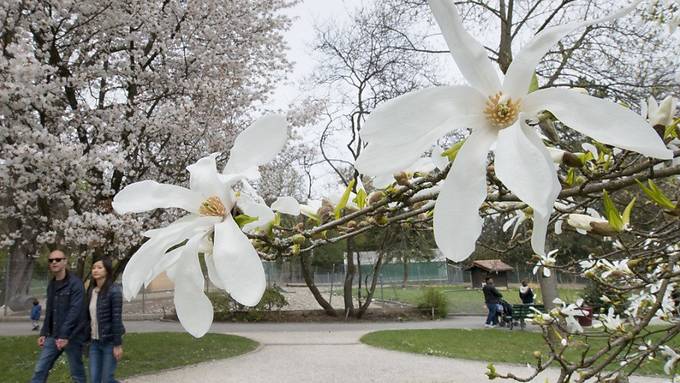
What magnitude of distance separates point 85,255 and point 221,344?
277cm

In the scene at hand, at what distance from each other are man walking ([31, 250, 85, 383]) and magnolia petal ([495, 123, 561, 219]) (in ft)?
14.5

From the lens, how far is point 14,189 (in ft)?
22.9

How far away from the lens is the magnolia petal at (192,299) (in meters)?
0.53

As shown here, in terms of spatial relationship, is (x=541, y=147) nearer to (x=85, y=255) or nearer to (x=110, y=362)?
(x=110, y=362)

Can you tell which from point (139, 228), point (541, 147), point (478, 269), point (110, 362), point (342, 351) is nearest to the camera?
point (541, 147)

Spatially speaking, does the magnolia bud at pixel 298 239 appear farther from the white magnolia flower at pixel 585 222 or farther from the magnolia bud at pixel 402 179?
the white magnolia flower at pixel 585 222

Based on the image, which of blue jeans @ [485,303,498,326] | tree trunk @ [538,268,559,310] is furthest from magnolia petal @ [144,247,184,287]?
blue jeans @ [485,303,498,326]

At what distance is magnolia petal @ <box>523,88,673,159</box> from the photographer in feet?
1.24

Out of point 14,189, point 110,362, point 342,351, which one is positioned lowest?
point 342,351

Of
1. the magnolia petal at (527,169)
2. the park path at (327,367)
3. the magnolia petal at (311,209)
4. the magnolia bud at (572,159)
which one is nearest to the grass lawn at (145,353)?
the park path at (327,367)

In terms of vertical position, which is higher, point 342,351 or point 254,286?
point 254,286

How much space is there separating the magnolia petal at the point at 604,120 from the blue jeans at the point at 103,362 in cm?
443

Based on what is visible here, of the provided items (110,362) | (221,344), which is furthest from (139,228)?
(110,362)

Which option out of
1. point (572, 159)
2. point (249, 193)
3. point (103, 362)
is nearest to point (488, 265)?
point (103, 362)
